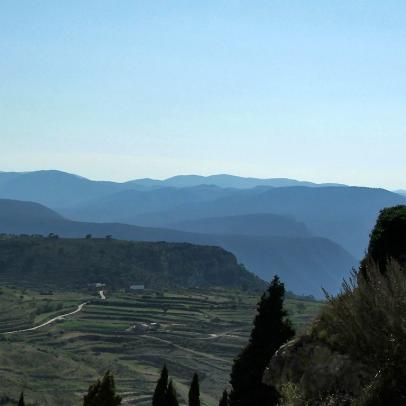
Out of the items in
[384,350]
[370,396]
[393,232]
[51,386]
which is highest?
[393,232]

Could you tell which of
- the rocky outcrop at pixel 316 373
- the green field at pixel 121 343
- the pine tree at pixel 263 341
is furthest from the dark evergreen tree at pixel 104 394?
the green field at pixel 121 343

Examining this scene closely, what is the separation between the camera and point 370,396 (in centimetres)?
1276

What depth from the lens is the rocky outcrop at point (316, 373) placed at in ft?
46.9

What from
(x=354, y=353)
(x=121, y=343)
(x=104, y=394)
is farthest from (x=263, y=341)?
(x=121, y=343)

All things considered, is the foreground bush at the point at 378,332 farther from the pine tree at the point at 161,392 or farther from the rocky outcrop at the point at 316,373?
the pine tree at the point at 161,392

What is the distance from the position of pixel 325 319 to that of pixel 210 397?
99009 millimetres

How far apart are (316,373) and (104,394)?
19.0m

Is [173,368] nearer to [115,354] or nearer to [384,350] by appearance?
[115,354]

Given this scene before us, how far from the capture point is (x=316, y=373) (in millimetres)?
15602

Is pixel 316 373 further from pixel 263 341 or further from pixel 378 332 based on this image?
pixel 263 341

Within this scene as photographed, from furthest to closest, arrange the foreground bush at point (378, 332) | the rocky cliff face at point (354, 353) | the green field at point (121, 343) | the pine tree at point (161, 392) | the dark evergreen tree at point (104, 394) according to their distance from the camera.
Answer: the green field at point (121, 343)
the pine tree at point (161, 392)
the dark evergreen tree at point (104, 394)
the rocky cliff face at point (354, 353)
the foreground bush at point (378, 332)

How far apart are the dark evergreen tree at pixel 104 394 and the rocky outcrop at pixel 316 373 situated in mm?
15643

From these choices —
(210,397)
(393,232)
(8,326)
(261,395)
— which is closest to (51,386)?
(210,397)

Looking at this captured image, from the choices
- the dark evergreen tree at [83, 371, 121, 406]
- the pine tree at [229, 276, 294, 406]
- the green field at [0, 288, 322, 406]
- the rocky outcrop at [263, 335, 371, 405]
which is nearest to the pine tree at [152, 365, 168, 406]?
the dark evergreen tree at [83, 371, 121, 406]
